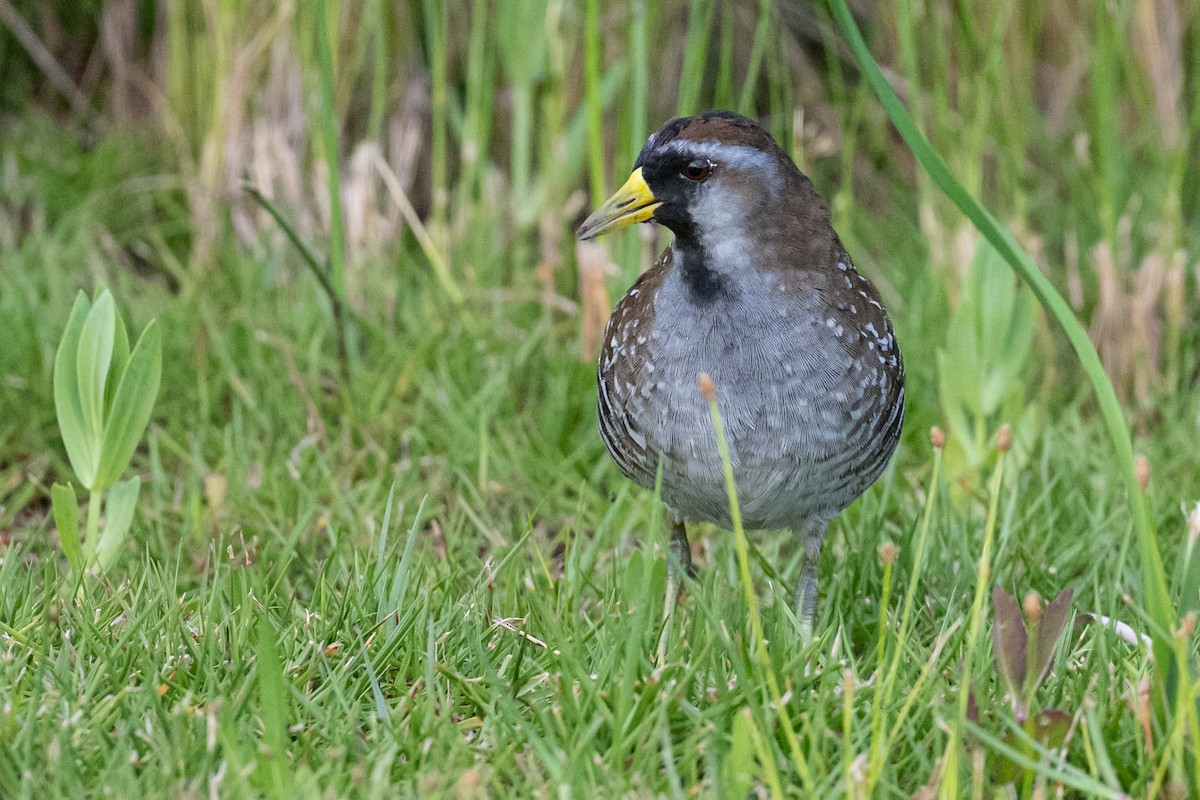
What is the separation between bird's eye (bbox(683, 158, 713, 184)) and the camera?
2.93 m

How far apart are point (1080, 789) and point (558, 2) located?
341 centimetres

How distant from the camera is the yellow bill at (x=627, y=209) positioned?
297 cm

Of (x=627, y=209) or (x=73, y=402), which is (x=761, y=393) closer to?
(x=627, y=209)

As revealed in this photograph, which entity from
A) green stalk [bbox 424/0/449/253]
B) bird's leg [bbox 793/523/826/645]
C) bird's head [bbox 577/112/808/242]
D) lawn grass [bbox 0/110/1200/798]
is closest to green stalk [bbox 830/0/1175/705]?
lawn grass [bbox 0/110/1200/798]

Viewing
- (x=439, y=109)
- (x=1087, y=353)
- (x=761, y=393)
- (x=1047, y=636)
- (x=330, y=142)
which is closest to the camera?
(x=1087, y=353)

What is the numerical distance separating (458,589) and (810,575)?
775 millimetres

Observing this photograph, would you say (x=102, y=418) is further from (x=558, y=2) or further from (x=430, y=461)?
(x=558, y=2)

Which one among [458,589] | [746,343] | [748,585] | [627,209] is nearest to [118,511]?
[458,589]

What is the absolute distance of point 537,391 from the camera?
178 inches

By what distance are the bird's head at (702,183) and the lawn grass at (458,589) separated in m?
0.59

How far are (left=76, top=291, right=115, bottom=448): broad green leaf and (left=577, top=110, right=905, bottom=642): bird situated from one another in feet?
3.28

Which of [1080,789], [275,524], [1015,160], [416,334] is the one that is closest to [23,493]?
Answer: [275,524]

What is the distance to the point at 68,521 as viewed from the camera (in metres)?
2.97

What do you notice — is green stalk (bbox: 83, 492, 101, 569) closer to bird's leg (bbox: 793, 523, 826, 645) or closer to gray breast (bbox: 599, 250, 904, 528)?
gray breast (bbox: 599, 250, 904, 528)
